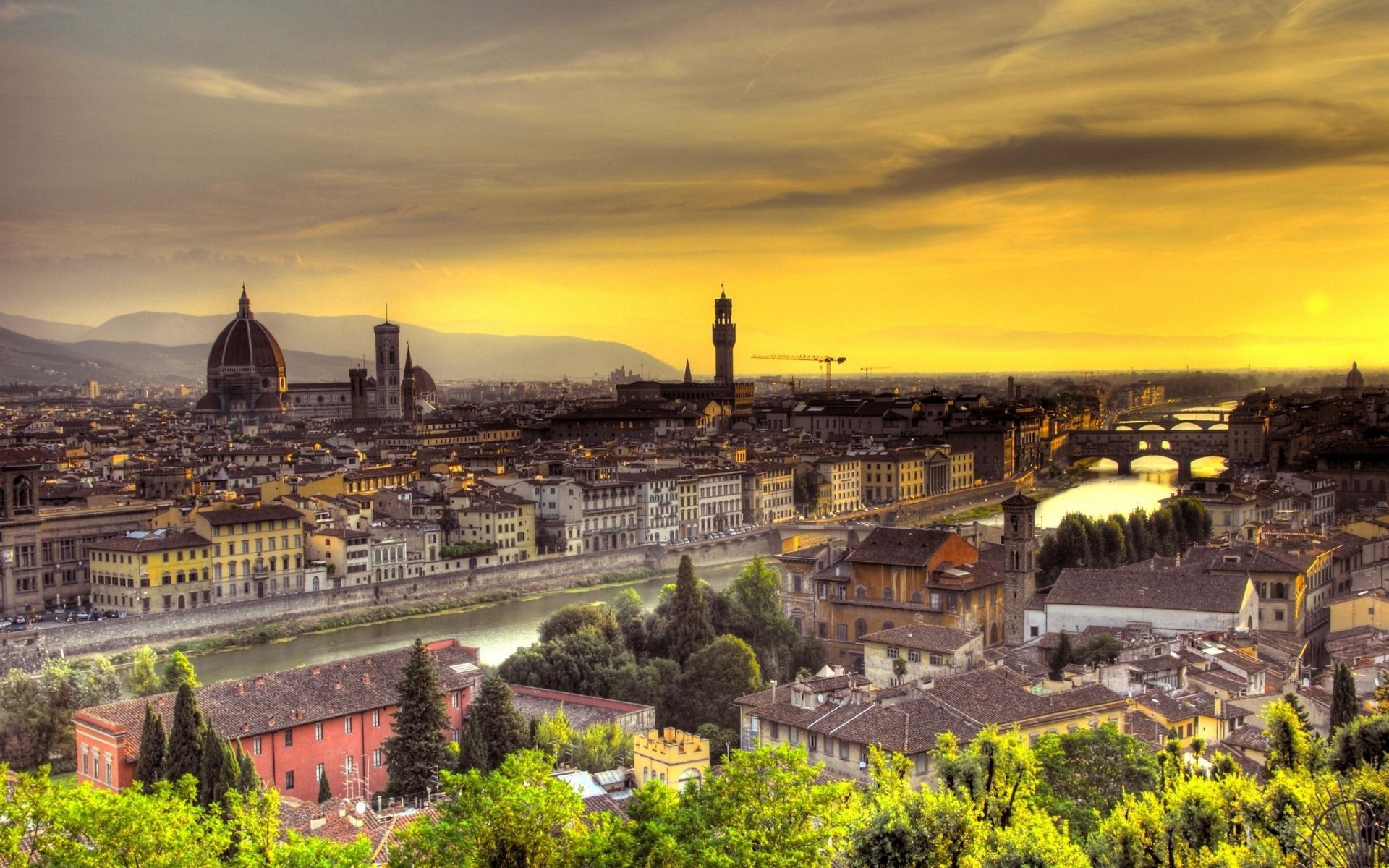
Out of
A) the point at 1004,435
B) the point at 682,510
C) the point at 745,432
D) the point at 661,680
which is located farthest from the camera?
the point at 745,432

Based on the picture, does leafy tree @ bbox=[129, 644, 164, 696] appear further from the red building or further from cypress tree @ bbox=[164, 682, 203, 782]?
cypress tree @ bbox=[164, 682, 203, 782]

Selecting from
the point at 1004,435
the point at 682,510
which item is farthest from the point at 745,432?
the point at 682,510

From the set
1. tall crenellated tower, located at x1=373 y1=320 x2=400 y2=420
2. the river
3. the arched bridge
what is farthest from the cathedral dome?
the river

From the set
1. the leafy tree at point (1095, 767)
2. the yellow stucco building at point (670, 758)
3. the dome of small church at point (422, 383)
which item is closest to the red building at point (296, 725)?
the yellow stucco building at point (670, 758)

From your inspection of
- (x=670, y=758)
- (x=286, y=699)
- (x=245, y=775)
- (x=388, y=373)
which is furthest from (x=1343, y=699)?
(x=388, y=373)

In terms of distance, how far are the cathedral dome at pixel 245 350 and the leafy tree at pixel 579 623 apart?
4903 centimetres

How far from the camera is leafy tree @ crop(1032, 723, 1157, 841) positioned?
7.95 metres

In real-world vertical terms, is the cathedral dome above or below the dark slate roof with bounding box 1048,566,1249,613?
above

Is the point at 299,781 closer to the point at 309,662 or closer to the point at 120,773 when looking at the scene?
the point at 120,773

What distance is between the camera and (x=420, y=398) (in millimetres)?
71562

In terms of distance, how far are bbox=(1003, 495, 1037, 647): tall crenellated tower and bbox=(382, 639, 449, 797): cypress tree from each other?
733cm

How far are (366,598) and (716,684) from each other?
971 centimetres

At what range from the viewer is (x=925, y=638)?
1303 centimetres

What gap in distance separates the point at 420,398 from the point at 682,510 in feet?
145
